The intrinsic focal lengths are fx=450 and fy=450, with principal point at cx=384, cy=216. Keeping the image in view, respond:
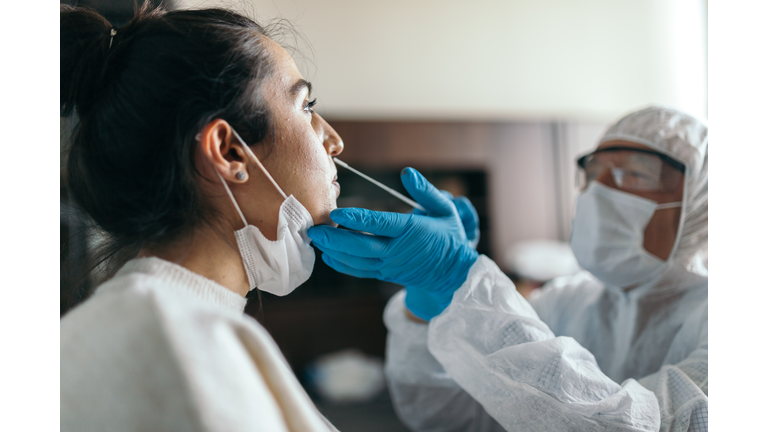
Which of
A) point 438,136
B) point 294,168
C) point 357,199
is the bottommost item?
point 357,199

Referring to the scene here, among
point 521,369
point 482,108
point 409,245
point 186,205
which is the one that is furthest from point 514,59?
point 186,205

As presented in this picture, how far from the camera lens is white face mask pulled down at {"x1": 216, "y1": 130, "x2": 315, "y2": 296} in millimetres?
715

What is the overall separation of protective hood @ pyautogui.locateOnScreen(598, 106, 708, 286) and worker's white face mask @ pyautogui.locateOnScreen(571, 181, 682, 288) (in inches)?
1.5

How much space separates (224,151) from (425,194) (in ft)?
1.34

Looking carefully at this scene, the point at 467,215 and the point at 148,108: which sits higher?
the point at 148,108

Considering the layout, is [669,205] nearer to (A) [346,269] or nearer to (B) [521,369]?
(B) [521,369]

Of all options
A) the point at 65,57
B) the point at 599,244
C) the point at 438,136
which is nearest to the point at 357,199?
the point at 438,136

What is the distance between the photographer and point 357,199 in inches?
116

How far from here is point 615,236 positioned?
1.16 metres

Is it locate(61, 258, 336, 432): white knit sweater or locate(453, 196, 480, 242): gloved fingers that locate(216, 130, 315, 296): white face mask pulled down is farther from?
locate(453, 196, 480, 242): gloved fingers

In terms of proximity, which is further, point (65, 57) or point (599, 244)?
point (599, 244)

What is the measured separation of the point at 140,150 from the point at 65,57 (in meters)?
0.17
